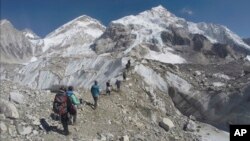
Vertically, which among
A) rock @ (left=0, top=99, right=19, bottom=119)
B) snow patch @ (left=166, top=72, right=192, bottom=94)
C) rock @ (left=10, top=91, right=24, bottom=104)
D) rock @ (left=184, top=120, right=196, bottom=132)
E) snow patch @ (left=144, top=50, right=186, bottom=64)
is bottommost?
rock @ (left=0, top=99, right=19, bottom=119)

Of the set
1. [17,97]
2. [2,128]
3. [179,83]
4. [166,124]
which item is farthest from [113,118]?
[179,83]

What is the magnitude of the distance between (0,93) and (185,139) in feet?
36.0

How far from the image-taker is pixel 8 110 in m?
19.9

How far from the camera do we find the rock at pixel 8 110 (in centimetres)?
1980

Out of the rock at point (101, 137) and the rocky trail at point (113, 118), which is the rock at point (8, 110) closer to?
the rocky trail at point (113, 118)

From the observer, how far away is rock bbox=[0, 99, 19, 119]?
65.0 feet

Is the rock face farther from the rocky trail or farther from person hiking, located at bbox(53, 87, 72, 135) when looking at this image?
person hiking, located at bbox(53, 87, 72, 135)

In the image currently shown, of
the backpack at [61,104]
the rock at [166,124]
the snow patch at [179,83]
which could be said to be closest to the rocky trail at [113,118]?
the rock at [166,124]

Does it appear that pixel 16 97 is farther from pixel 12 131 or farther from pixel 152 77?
pixel 152 77

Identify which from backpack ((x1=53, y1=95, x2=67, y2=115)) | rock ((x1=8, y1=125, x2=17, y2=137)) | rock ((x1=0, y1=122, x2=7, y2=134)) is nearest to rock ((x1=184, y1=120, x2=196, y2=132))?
backpack ((x1=53, y1=95, x2=67, y2=115))

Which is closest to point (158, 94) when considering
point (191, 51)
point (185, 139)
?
point (185, 139)

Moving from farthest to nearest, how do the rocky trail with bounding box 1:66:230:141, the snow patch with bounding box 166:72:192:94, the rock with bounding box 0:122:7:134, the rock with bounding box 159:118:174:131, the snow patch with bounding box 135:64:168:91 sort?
1. the snow patch with bounding box 166:72:192:94
2. the snow patch with bounding box 135:64:168:91
3. the rock with bounding box 159:118:174:131
4. the rocky trail with bounding box 1:66:230:141
5. the rock with bounding box 0:122:7:134

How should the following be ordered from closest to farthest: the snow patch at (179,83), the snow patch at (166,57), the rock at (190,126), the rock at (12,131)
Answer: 1. the rock at (12,131)
2. the rock at (190,126)
3. the snow patch at (179,83)
4. the snow patch at (166,57)

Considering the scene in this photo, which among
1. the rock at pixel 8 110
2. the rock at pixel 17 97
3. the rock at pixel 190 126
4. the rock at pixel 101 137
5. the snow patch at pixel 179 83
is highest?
the snow patch at pixel 179 83
